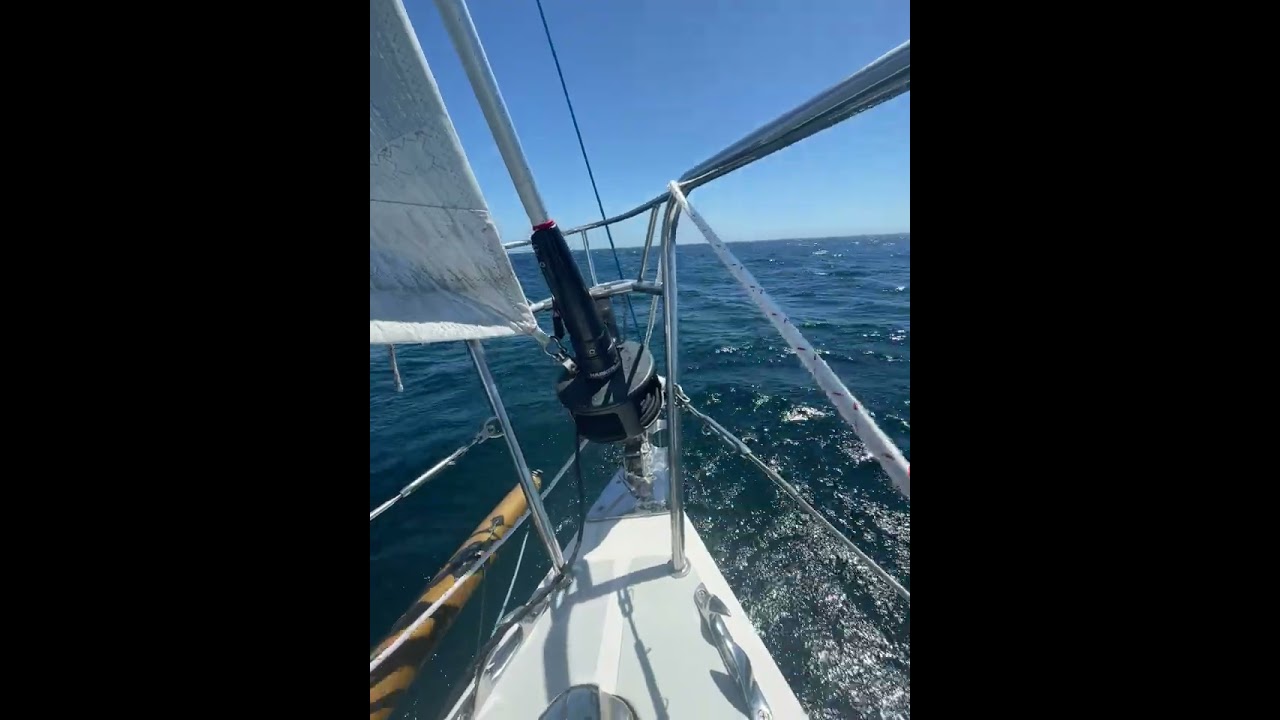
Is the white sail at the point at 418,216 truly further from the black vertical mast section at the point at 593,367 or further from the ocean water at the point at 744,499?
the ocean water at the point at 744,499

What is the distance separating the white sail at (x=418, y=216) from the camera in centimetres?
110

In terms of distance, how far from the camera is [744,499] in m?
3.92

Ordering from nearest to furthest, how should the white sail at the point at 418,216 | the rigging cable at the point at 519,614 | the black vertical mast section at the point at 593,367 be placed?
the white sail at the point at 418,216
the black vertical mast section at the point at 593,367
the rigging cable at the point at 519,614

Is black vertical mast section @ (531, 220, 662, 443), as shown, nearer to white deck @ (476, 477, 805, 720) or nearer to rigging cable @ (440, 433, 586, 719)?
rigging cable @ (440, 433, 586, 719)

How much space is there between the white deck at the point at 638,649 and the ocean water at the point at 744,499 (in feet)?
1.52

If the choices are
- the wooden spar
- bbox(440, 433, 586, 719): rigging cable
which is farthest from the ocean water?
bbox(440, 433, 586, 719): rigging cable

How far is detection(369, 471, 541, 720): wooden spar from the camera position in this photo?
238 cm

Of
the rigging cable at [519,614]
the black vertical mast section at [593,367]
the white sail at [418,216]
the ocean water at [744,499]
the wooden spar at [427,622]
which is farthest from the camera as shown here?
the ocean water at [744,499]

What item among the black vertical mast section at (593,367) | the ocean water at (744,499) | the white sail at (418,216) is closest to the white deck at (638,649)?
the ocean water at (744,499)

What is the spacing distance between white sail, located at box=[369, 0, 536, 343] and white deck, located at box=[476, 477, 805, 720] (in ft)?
3.98

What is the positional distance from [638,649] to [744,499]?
261 centimetres
